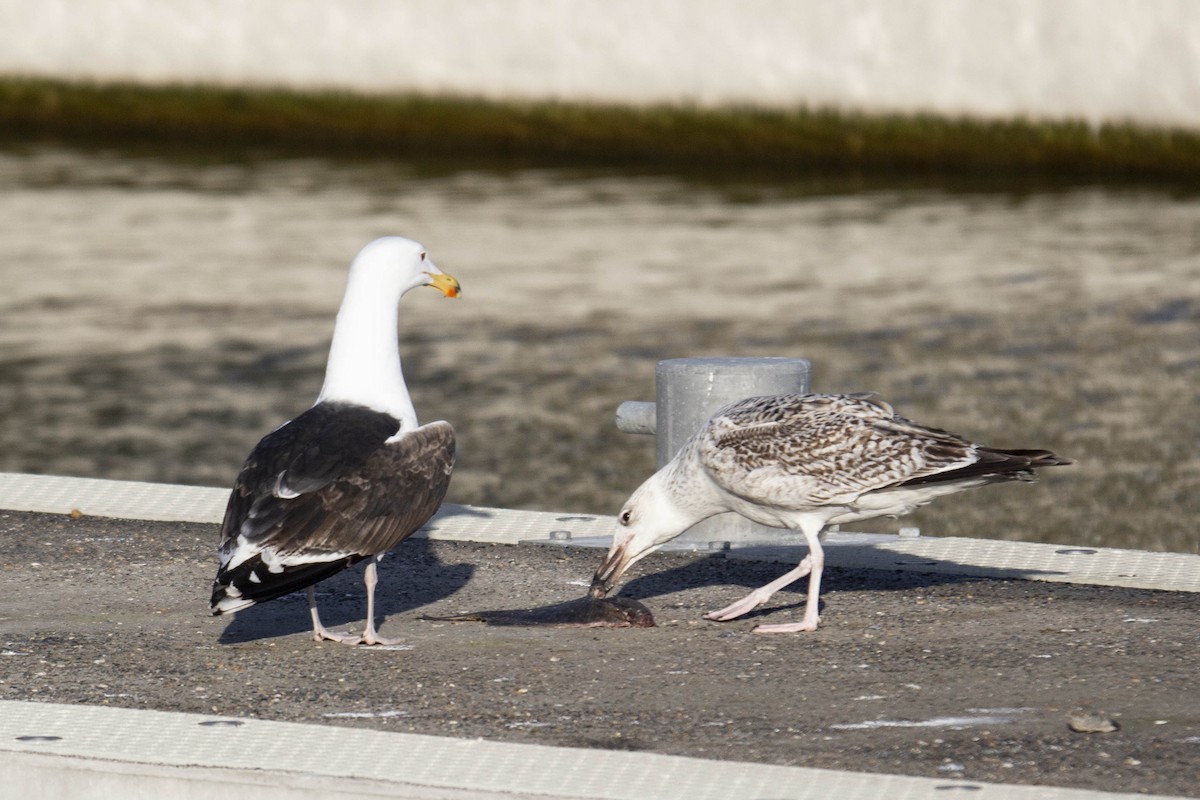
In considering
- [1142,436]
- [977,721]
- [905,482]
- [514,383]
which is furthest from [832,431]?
[514,383]

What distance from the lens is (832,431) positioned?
7762 mm

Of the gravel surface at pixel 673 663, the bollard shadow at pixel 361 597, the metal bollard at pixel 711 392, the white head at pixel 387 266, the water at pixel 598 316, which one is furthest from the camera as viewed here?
the water at pixel 598 316

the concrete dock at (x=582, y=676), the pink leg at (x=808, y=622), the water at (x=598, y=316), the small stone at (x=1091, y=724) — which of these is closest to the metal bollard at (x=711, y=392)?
the concrete dock at (x=582, y=676)

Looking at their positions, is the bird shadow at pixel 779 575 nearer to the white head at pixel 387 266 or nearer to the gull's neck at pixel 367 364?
the gull's neck at pixel 367 364

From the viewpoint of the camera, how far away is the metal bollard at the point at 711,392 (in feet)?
30.4

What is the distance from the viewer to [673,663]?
23.7 ft

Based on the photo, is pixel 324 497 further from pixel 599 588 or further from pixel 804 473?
pixel 804 473

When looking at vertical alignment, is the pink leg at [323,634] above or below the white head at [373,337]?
below

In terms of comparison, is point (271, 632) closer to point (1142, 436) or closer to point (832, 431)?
point (832, 431)

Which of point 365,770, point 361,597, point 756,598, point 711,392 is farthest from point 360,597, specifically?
point 365,770

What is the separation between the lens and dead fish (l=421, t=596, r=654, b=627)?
25.6 feet

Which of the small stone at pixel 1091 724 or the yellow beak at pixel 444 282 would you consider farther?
the yellow beak at pixel 444 282

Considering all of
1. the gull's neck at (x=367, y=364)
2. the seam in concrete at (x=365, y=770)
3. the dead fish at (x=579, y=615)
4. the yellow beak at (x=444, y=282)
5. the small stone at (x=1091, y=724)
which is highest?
the yellow beak at (x=444, y=282)

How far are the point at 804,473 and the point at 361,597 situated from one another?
2007mm
